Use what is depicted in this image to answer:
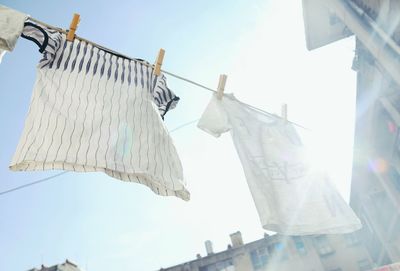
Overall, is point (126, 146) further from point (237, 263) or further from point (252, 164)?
point (237, 263)

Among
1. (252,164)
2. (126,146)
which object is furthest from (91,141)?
(252,164)

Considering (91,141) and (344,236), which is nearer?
(91,141)

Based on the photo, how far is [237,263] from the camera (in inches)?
1069

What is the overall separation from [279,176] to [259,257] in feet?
88.0

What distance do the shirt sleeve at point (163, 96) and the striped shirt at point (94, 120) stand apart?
6 centimetres

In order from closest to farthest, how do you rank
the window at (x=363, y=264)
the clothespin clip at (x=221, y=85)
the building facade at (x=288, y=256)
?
the clothespin clip at (x=221, y=85), the window at (x=363, y=264), the building facade at (x=288, y=256)

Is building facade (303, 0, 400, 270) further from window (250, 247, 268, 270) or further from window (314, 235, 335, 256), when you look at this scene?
window (314, 235, 335, 256)

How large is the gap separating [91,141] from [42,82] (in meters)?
0.77

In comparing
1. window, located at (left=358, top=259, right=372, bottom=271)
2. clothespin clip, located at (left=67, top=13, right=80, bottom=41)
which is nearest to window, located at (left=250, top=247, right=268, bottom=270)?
window, located at (left=358, top=259, right=372, bottom=271)

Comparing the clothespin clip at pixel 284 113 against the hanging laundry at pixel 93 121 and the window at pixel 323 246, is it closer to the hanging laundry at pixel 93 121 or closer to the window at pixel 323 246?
the hanging laundry at pixel 93 121

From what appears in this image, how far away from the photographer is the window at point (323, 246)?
2708 centimetres

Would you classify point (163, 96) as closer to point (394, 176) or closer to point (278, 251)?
point (394, 176)

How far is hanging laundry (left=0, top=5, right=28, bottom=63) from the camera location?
2344mm

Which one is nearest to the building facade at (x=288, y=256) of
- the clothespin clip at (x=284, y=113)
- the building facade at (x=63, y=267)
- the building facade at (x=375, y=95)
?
the building facade at (x=63, y=267)
